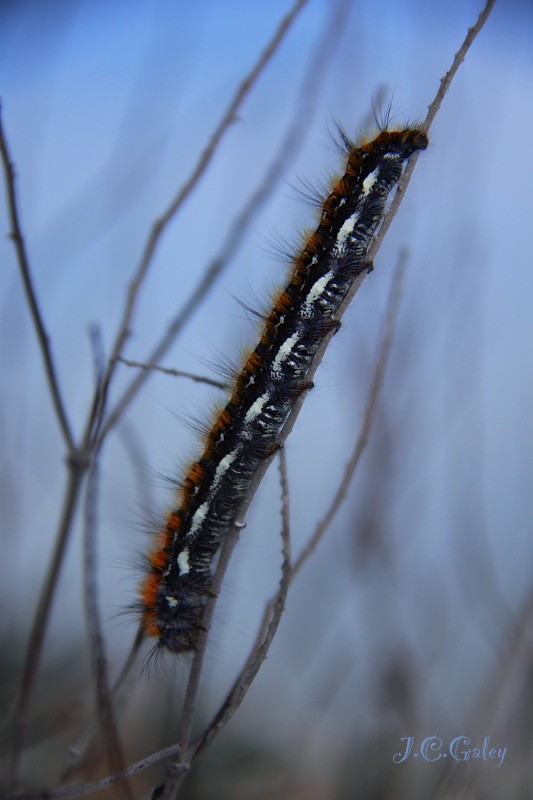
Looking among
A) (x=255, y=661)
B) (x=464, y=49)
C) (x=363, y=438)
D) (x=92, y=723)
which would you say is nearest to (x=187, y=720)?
(x=255, y=661)

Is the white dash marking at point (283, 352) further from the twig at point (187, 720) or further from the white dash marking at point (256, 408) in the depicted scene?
the twig at point (187, 720)

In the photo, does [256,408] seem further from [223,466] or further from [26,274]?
[26,274]

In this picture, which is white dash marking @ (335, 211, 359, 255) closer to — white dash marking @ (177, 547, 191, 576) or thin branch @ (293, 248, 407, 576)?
thin branch @ (293, 248, 407, 576)

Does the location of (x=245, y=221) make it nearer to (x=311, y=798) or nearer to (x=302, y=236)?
(x=302, y=236)

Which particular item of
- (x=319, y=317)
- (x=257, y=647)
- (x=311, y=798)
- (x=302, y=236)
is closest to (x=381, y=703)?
(x=257, y=647)

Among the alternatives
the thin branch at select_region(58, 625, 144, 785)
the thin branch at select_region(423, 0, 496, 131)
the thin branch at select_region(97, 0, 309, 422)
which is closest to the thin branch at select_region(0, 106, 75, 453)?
the thin branch at select_region(97, 0, 309, 422)
